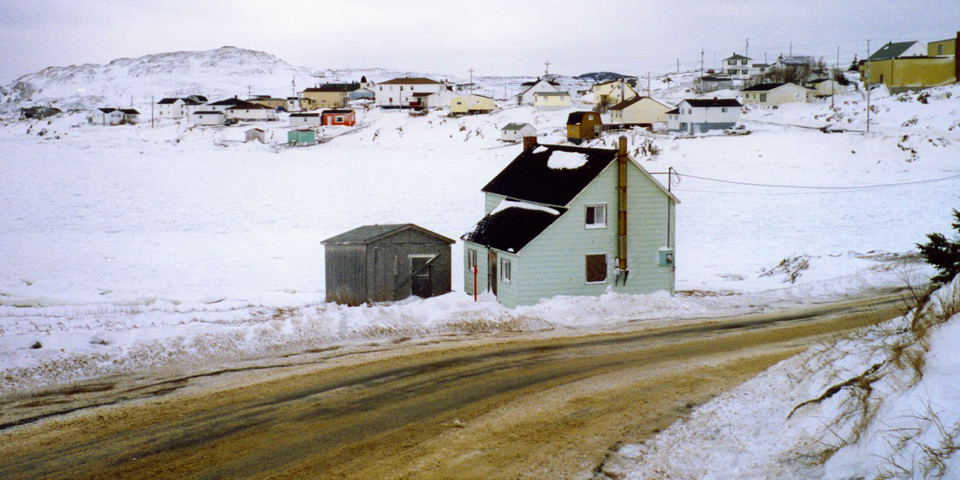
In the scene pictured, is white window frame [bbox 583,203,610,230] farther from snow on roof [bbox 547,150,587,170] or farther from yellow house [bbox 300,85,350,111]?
yellow house [bbox 300,85,350,111]

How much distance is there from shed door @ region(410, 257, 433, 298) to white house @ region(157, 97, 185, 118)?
123m

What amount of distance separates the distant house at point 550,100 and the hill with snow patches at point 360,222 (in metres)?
5.82

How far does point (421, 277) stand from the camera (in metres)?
29.2

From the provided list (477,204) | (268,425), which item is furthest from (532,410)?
(477,204)

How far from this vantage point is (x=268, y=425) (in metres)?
12.6

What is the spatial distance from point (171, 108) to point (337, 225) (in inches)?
4103

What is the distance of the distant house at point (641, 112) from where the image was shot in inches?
3605

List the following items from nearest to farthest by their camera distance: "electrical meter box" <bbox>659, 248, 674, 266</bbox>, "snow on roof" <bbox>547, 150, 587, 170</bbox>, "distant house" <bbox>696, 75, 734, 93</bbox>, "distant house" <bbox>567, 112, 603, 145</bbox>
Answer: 1. "electrical meter box" <bbox>659, 248, 674, 266</bbox>
2. "snow on roof" <bbox>547, 150, 587, 170</bbox>
3. "distant house" <bbox>567, 112, 603, 145</bbox>
4. "distant house" <bbox>696, 75, 734, 93</bbox>

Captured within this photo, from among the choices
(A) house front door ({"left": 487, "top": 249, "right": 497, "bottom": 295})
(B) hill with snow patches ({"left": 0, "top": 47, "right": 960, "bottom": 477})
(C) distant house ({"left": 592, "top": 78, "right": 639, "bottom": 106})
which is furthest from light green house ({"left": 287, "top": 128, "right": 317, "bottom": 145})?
(A) house front door ({"left": 487, "top": 249, "right": 497, "bottom": 295})

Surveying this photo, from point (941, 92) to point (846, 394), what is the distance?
79501 millimetres

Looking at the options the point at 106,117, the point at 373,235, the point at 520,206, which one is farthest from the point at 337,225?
the point at 106,117

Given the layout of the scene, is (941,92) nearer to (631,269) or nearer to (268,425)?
(631,269)

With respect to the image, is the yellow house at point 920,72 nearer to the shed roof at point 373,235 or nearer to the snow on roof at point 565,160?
the snow on roof at point 565,160

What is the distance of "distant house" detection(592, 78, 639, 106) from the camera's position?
11325 cm
